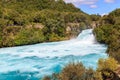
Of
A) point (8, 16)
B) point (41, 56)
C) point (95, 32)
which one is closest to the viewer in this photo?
point (41, 56)

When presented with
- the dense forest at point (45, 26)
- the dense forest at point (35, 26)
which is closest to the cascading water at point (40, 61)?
the dense forest at point (45, 26)

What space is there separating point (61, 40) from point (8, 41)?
12.3 metres

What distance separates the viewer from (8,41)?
2672 inches

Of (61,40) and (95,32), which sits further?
(61,40)

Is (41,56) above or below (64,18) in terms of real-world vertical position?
below

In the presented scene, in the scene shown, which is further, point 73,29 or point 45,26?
point 73,29

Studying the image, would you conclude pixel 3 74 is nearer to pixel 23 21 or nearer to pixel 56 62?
pixel 56 62

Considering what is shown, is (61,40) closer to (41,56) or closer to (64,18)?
(64,18)

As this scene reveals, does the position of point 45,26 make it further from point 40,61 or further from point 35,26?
point 40,61

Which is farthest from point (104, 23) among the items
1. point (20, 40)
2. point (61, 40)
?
point (20, 40)

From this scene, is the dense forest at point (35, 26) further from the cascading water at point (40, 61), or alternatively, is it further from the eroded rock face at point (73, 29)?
the cascading water at point (40, 61)

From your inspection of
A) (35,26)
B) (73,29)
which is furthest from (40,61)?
(73,29)

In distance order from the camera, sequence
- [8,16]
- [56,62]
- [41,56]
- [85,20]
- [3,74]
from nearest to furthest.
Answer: [3,74] → [56,62] → [41,56] → [8,16] → [85,20]

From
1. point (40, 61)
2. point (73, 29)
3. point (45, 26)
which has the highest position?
point (45, 26)
